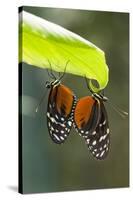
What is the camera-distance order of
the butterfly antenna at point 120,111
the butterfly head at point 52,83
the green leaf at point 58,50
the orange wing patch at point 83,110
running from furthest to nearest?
1. the butterfly antenna at point 120,111
2. the orange wing patch at point 83,110
3. the butterfly head at point 52,83
4. the green leaf at point 58,50

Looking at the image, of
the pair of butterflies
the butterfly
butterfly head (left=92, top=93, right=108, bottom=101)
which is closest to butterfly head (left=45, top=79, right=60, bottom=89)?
the pair of butterflies

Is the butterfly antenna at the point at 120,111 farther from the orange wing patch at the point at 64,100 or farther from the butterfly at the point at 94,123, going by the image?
the orange wing patch at the point at 64,100

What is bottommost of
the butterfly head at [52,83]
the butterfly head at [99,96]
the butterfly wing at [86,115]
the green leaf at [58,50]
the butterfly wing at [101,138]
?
the butterfly wing at [101,138]

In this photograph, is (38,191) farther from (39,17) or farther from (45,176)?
(39,17)

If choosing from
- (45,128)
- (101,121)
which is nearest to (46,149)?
(45,128)

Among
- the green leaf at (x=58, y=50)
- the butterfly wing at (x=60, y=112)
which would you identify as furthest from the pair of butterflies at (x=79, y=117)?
the green leaf at (x=58, y=50)

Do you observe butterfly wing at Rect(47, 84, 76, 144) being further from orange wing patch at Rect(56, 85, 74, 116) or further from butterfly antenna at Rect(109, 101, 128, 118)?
butterfly antenna at Rect(109, 101, 128, 118)
